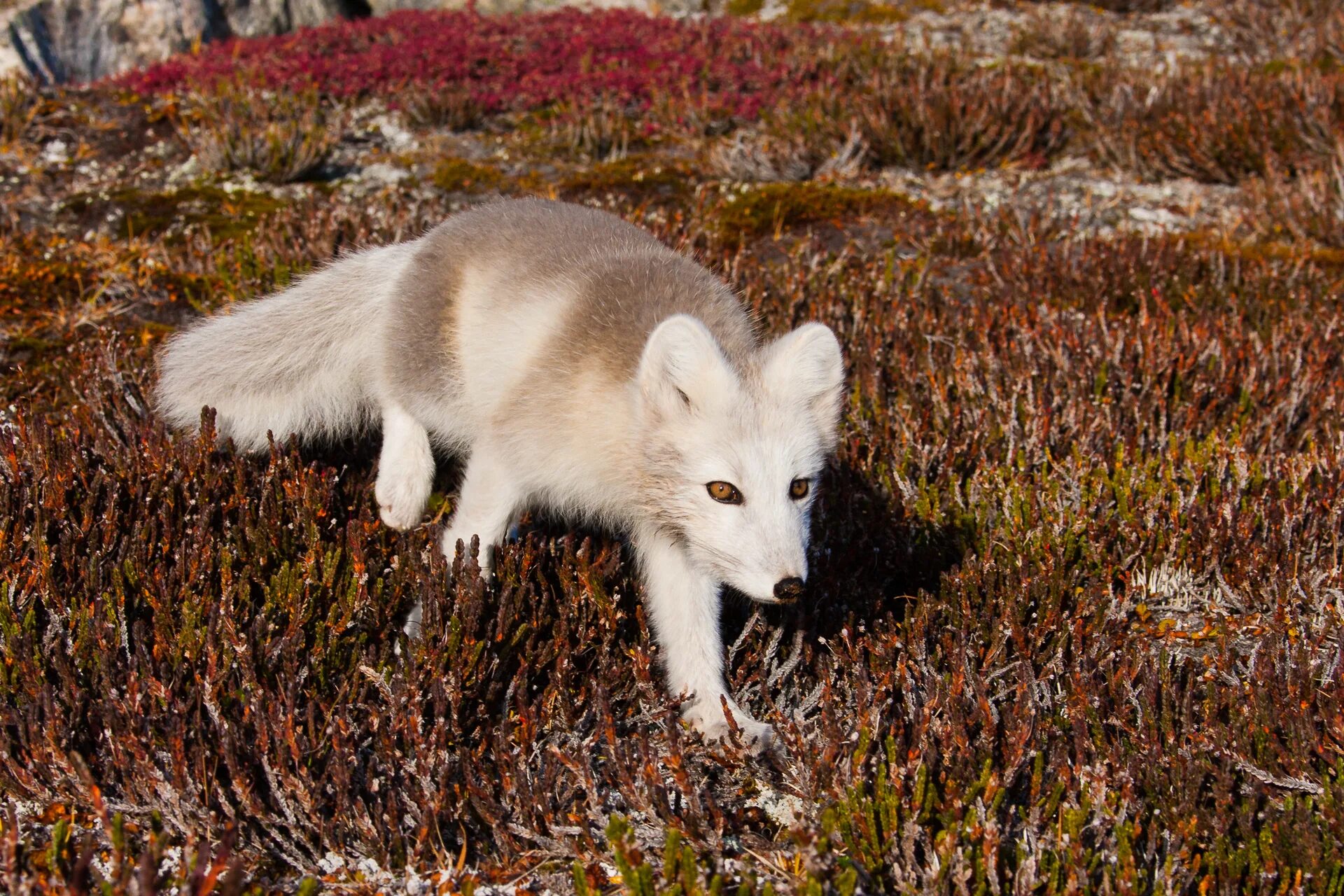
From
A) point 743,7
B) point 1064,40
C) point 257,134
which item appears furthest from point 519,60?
point 1064,40

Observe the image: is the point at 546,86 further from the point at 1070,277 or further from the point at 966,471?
the point at 966,471

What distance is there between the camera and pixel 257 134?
702 cm

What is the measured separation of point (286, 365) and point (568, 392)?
1374mm

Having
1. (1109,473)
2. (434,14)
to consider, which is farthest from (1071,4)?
(1109,473)

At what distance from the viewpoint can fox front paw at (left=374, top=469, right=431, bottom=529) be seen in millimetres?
3246

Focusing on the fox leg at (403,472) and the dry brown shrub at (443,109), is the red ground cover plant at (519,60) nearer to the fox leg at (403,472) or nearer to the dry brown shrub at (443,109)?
the dry brown shrub at (443,109)

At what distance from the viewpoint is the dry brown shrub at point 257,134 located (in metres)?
6.88

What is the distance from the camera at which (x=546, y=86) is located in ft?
28.8

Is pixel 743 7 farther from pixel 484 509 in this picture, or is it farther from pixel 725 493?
pixel 725 493

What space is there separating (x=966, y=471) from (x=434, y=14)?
9.19 meters

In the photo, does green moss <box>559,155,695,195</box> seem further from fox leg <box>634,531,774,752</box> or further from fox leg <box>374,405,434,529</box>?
fox leg <box>634,531,774,752</box>

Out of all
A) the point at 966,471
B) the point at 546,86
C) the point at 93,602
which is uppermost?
the point at 546,86

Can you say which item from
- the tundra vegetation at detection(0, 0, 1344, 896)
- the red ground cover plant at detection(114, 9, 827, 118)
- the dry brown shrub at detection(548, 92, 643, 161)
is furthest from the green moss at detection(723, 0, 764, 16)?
the tundra vegetation at detection(0, 0, 1344, 896)

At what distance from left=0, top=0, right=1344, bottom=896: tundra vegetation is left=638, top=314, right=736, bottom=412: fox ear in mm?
691
